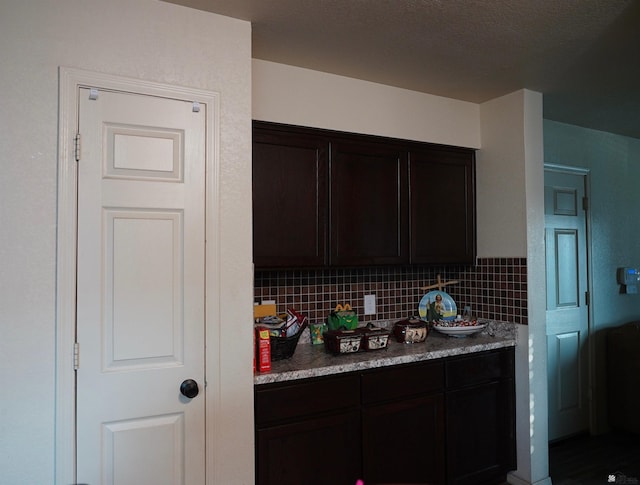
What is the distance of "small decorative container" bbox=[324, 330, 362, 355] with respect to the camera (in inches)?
97.7

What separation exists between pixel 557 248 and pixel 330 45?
250cm

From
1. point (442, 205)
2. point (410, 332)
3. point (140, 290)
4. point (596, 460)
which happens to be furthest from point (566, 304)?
point (140, 290)

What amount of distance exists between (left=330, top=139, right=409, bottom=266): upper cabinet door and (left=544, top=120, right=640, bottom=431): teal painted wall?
5.12 feet

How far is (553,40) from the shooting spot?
2.27 meters

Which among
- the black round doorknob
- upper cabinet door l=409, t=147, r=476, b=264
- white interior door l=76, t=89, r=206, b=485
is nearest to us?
white interior door l=76, t=89, r=206, b=485

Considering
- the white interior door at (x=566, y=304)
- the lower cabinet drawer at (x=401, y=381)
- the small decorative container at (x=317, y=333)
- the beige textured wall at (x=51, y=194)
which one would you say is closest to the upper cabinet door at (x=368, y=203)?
the small decorative container at (x=317, y=333)

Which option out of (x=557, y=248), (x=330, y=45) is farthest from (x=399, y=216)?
(x=557, y=248)

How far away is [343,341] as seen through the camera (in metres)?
2.49

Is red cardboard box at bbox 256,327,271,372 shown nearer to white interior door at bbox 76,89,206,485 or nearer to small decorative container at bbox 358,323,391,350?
white interior door at bbox 76,89,206,485

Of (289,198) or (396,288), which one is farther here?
(396,288)

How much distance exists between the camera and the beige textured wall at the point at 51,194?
5.43 feet

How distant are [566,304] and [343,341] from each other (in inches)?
87.3

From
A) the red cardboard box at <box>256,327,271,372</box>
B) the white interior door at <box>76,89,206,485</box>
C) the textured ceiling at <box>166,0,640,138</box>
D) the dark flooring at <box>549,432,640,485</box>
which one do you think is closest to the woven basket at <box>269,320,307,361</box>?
the red cardboard box at <box>256,327,271,372</box>

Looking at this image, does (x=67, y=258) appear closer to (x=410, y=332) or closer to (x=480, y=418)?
(x=410, y=332)
